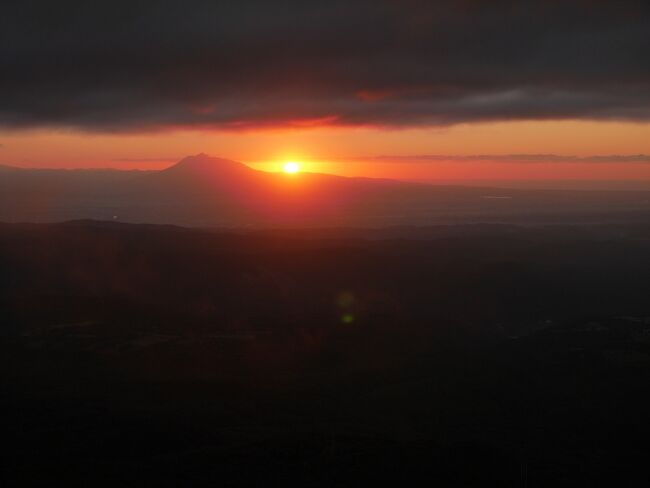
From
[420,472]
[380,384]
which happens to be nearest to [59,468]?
[420,472]

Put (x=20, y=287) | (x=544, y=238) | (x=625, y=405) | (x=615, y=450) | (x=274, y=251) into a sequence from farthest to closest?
(x=544, y=238), (x=274, y=251), (x=20, y=287), (x=625, y=405), (x=615, y=450)

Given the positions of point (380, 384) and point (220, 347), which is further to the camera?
point (220, 347)

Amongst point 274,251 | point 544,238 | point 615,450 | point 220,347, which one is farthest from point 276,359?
point 544,238

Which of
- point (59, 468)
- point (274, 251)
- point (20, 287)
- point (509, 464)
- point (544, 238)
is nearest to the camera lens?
point (59, 468)

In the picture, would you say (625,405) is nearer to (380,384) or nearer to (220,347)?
(380,384)

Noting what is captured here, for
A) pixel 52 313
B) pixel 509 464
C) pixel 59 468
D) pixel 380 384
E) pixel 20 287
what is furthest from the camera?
pixel 20 287

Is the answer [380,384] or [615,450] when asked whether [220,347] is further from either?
[615,450]
